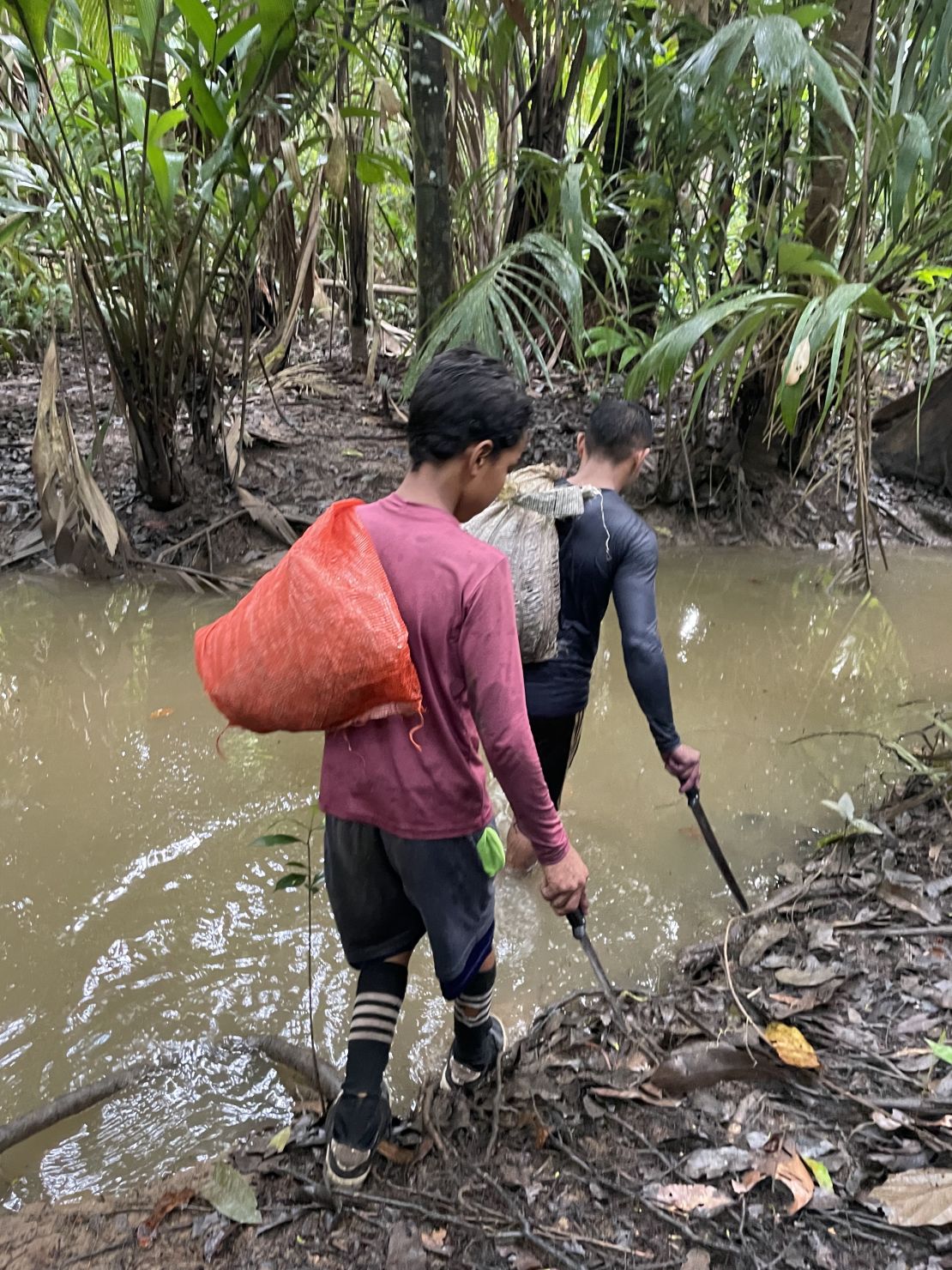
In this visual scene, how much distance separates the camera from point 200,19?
335cm

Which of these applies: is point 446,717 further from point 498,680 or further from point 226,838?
point 226,838

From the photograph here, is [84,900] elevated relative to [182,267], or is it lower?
lower

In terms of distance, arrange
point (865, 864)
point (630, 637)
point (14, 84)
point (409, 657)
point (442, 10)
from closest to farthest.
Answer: point (409, 657) < point (630, 637) < point (865, 864) < point (442, 10) < point (14, 84)

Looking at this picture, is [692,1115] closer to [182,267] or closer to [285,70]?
[182,267]

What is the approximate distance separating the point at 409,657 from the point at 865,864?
68.5 inches

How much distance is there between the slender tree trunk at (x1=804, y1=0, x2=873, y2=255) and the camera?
13.0 feet

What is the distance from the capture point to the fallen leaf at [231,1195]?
1.43m

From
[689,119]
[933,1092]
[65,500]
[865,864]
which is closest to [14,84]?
[65,500]

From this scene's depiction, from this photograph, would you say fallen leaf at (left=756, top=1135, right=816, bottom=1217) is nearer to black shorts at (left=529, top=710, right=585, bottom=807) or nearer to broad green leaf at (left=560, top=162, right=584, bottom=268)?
black shorts at (left=529, top=710, right=585, bottom=807)

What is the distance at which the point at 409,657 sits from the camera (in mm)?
1296

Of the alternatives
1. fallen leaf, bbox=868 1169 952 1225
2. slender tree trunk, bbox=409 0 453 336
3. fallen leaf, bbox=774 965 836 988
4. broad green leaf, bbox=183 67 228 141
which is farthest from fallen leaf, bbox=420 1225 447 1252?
broad green leaf, bbox=183 67 228 141

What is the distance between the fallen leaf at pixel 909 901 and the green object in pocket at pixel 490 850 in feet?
4.16

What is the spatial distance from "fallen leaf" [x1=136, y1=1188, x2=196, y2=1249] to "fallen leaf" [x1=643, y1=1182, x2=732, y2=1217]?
0.77 metres

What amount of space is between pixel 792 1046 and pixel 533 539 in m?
1.20
